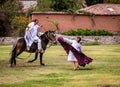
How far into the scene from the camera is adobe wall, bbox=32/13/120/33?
2112 inches

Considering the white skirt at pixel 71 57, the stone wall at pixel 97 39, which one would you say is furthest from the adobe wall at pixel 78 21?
the white skirt at pixel 71 57

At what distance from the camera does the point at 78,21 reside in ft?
178

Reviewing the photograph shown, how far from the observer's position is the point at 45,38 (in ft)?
84.2

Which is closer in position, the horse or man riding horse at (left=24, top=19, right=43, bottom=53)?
the horse

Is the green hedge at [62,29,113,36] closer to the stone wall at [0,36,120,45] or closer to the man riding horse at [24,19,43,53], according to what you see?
the stone wall at [0,36,120,45]

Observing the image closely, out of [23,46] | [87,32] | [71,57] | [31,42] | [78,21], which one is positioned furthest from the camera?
[78,21]

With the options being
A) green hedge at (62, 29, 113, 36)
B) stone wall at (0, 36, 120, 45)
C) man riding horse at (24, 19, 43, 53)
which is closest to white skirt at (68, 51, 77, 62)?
man riding horse at (24, 19, 43, 53)

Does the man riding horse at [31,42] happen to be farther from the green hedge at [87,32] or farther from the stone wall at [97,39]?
the green hedge at [87,32]

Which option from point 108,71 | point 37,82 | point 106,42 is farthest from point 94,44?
point 37,82

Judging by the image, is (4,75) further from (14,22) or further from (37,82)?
(14,22)

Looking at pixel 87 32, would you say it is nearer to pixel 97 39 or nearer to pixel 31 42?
pixel 97 39

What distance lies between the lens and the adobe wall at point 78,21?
5366cm

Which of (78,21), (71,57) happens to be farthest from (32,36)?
(78,21)

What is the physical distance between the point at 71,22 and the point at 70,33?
92.9 inches
